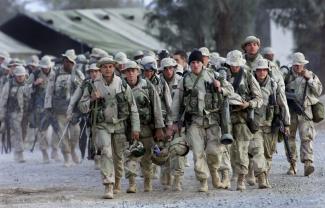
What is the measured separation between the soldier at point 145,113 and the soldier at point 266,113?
133 centimetres

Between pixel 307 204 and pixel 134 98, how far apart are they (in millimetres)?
3111

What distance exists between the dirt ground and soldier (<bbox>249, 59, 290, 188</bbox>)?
17.2 inches

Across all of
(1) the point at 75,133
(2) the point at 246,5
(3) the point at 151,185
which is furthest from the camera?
(2) the point at 246,5

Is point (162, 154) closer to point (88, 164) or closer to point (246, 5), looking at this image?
point (88, 164)

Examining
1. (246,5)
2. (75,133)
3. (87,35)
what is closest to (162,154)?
(75,133)

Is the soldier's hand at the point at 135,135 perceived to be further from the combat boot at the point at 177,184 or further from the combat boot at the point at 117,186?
the combat boot at the point at 177,184

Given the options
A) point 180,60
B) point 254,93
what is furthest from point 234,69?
point 180,60

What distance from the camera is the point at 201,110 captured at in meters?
13.6

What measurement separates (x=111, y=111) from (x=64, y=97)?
215 inches

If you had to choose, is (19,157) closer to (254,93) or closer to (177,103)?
(177,103)

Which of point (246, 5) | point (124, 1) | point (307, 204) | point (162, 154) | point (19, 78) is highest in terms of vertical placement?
point (124, 1)

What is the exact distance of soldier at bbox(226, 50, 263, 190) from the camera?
547 inches

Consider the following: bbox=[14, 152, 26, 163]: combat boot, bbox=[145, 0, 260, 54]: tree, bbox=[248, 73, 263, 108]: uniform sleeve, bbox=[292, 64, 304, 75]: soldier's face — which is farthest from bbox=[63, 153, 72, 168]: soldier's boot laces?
bbox=[145, 0, 260, 54]: tree

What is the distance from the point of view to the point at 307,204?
12.0 meters
